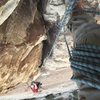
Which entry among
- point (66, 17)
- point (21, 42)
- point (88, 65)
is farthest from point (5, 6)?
point (88, 65)

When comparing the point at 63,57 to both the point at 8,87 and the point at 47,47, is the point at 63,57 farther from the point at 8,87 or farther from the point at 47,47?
the point at 8,87

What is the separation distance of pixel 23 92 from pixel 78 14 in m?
1.69

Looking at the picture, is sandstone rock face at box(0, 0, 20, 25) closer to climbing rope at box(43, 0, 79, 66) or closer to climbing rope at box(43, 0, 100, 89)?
climbing rope at box(43, 0, 79, 66)

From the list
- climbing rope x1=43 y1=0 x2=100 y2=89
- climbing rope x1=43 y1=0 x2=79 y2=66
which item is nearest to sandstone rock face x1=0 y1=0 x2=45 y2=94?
climbing rope x1=43 y1=0 x2=79 y2=66

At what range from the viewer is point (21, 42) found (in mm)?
2457

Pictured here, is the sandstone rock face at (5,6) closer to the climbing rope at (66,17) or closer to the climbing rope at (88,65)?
the climbing rope at (66,17)

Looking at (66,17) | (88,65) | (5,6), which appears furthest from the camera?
(66,17)

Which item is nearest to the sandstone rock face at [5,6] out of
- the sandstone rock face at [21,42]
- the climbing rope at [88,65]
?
the sandstone rock face at [21,42]

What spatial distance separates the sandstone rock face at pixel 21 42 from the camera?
7.48ft

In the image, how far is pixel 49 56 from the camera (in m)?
3.12

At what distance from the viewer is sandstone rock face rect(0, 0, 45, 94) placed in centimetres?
228

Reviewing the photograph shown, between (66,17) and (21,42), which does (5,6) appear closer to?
(21,42)

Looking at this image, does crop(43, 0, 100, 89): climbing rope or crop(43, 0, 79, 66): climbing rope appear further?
crop(43, 0, 79, 66): climbing rope

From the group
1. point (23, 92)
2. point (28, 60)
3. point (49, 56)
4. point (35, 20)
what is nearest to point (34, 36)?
point (35, 20)
